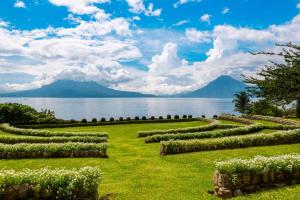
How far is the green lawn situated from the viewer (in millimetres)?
13586

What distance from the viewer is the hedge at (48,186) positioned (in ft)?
37.4

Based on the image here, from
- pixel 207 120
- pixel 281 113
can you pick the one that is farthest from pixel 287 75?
pixel 281 113

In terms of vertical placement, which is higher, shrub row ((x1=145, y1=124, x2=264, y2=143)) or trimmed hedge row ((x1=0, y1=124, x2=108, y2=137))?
shrub row ((x1=145, y1=124, x2=264, y2=143))

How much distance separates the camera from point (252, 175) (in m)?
13.0

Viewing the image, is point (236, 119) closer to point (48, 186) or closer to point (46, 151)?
point (46, 151)

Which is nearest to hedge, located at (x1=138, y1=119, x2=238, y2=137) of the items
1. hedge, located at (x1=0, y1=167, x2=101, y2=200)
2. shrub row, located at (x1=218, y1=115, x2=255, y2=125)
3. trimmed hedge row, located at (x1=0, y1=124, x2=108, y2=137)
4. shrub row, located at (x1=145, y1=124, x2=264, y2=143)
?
trimmed hedge row, located at (x1=0, y1=124, x2=108, y2=137)

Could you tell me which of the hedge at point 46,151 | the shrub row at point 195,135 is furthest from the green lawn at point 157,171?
the shrub row at point 195,135

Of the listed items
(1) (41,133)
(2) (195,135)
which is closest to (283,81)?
(2) (195,135)

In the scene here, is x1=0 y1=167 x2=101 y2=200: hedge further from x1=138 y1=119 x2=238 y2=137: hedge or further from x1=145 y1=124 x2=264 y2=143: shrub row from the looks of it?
x1=138 y1=119 x2=238 y2=137: hedge

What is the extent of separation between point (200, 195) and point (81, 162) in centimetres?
939

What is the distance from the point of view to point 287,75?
101 ft

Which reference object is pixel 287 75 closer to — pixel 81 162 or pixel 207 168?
pixel 207 168

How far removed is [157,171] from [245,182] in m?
6.16

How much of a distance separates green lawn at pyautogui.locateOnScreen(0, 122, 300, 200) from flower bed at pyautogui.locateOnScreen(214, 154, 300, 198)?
49 centimetres
